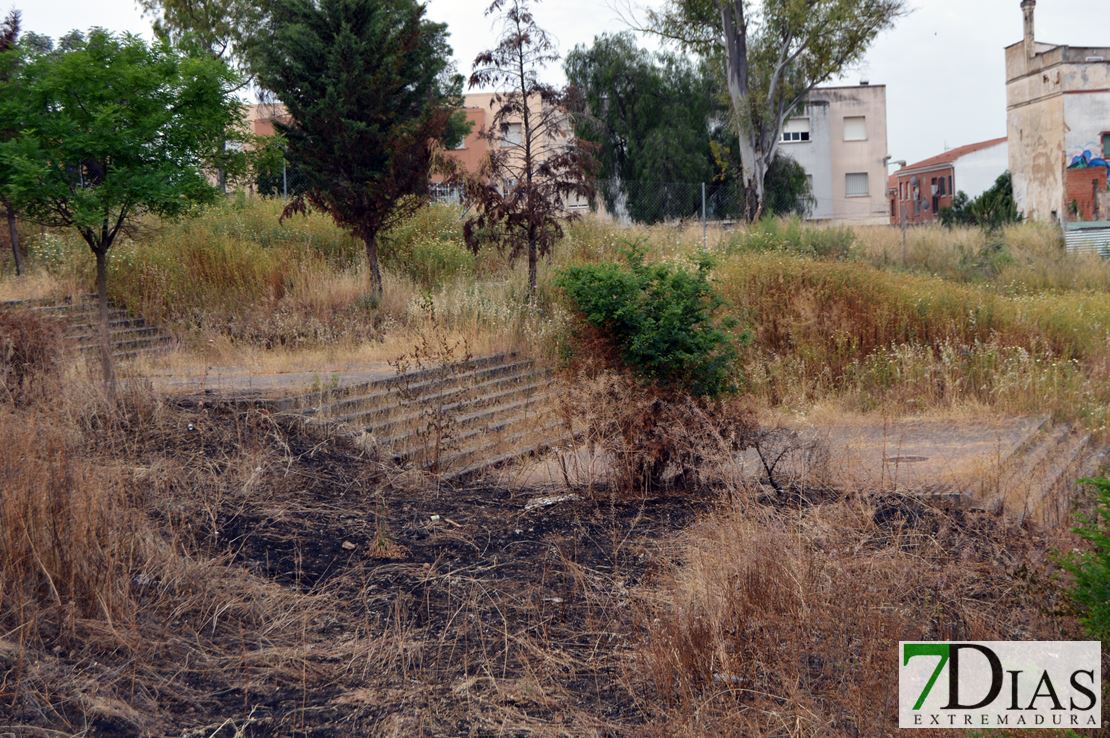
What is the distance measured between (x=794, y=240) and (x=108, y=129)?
1433cm

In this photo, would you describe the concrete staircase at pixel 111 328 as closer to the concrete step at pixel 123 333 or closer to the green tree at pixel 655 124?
the concrete step at pixel 123 333

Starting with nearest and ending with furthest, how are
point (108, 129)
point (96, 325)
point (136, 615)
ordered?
point (136, 615), point (108, 129), point (96, 325)

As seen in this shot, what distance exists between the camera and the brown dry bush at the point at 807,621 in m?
3.88

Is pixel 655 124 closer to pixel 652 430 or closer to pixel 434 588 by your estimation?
pixel 652 430

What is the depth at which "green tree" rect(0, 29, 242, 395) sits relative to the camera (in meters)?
8.27

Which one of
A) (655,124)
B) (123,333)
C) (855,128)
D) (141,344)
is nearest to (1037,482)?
(141,344)

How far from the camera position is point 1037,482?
7953 mm

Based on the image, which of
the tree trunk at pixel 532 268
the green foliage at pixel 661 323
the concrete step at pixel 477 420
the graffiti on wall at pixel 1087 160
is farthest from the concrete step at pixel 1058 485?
the graffiti on wall at pixel 1087 160

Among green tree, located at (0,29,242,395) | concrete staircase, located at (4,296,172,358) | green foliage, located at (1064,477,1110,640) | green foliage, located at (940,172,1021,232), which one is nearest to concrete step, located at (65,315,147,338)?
concrete staircase, located at (4,296,172,358)

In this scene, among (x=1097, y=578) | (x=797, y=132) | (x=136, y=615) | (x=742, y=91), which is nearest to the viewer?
(x=1097, y=578)

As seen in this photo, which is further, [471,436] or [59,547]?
[471,436]

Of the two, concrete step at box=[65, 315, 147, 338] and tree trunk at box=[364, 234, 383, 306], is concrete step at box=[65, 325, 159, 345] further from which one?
tree trunk at box=[364, 234, 383, 306]

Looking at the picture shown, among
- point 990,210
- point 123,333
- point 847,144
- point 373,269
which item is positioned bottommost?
point 123,333

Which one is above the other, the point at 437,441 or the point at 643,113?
the point at 643,113
